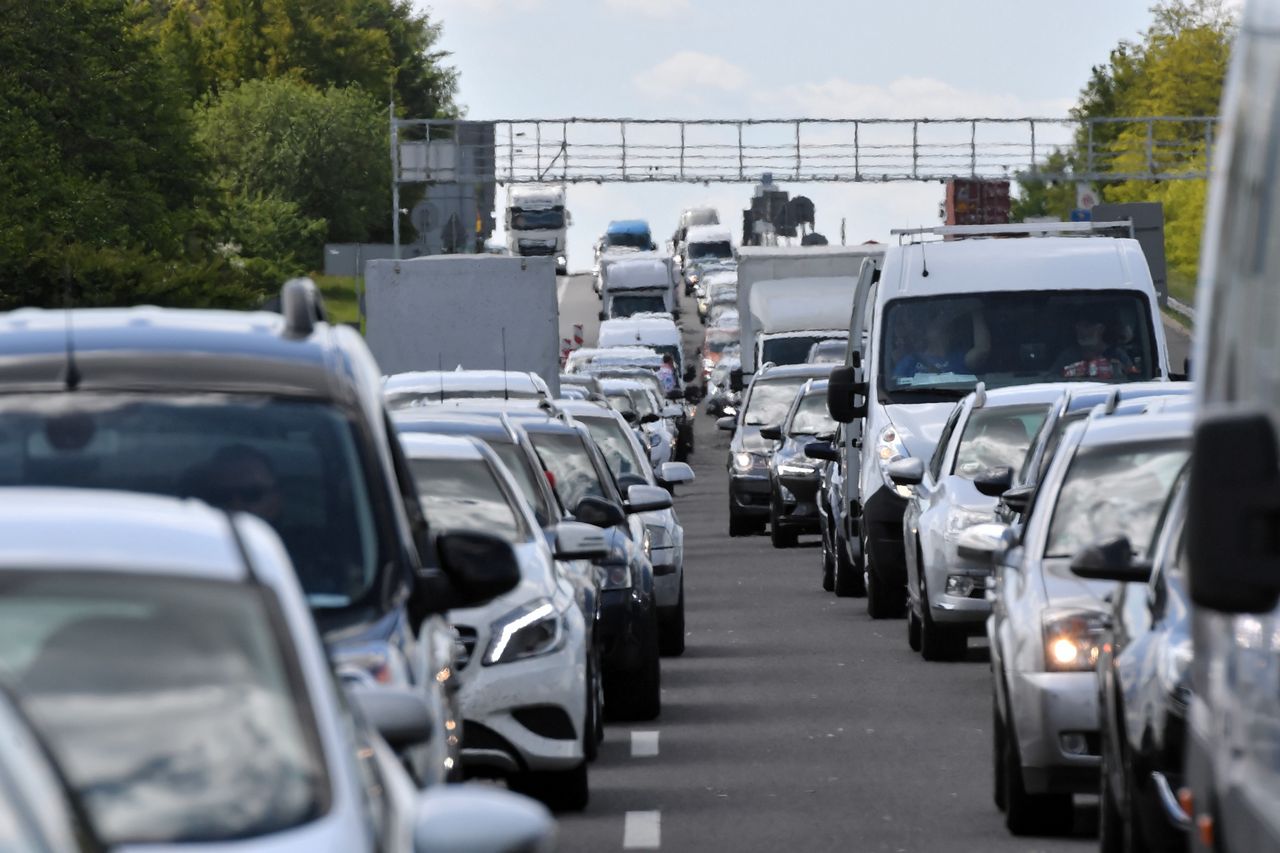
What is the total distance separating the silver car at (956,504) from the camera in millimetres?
18203

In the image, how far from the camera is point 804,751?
14180mm

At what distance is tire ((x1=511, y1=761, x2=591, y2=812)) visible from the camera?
12094 mm

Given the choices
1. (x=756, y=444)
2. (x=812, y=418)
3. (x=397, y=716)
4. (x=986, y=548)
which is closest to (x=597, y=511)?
(x=986, y=548)

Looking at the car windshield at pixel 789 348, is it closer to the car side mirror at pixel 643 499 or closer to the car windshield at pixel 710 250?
the car side mirror at pixel 643 499

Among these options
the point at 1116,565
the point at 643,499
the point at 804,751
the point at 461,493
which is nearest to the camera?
the point at 1116,565

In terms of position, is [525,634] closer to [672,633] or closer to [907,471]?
[907,471]

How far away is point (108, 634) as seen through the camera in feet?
17.4

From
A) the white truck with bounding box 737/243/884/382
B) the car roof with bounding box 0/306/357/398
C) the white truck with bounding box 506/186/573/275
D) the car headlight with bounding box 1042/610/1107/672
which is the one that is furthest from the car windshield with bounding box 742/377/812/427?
the white truck with bounding box 506/186/573/275

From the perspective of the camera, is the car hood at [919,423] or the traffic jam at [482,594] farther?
the car hood at [919,423]

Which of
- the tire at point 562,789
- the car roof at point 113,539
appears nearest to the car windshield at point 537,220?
the tire at point 562,789

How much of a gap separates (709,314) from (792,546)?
7678 centimetres

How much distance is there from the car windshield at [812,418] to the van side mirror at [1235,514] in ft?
88.7

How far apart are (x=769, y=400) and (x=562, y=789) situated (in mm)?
25458

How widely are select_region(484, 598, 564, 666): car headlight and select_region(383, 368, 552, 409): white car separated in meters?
8.40
